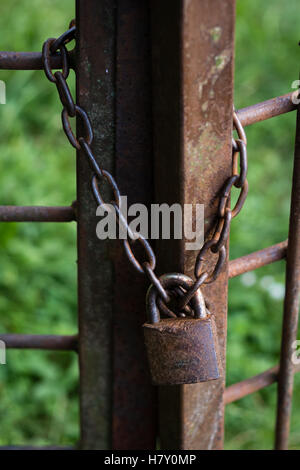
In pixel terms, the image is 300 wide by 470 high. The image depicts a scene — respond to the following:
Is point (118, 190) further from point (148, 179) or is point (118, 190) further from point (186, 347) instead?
point (186, 347)

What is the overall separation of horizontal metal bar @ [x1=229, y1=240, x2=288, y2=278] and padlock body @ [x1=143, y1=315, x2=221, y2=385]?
7.2 inches

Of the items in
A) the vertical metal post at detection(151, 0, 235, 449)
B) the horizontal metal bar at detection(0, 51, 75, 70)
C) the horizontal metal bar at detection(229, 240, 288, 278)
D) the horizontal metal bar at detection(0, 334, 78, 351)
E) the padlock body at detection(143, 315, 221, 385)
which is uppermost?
the horizontal metal bar at detection(0, 51, 75, 70)

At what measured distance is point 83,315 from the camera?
3.47ft

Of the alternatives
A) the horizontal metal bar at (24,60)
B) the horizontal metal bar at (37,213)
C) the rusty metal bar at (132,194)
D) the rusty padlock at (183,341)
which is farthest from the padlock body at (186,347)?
the horizontal metal bar at (24,60)

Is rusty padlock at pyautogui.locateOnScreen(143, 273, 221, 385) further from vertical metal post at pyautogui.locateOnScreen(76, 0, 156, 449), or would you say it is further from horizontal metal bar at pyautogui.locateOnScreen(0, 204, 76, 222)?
horizontal metal bar at pyautogui.locateOnScreen(0, 204, 76, 222)

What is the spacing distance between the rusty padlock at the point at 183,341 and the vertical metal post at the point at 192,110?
59 millimetres

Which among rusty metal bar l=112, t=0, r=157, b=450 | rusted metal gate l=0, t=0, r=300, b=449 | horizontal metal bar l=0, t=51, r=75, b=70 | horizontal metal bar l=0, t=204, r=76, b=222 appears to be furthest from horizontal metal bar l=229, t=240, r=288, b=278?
horizontal metal bar l=0, t=51, r=75, b=70

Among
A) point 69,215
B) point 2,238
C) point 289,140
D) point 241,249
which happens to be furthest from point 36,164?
point 69,215

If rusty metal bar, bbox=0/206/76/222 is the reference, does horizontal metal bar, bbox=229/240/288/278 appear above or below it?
below

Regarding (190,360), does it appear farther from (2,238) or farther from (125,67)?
(2,238)

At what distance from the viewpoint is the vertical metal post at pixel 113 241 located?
0.84 m

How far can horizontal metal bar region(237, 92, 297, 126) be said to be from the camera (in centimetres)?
87

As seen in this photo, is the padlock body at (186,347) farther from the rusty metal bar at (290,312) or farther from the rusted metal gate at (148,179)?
the rusty metal bar at (290,312)

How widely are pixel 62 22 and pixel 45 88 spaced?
552 mm
